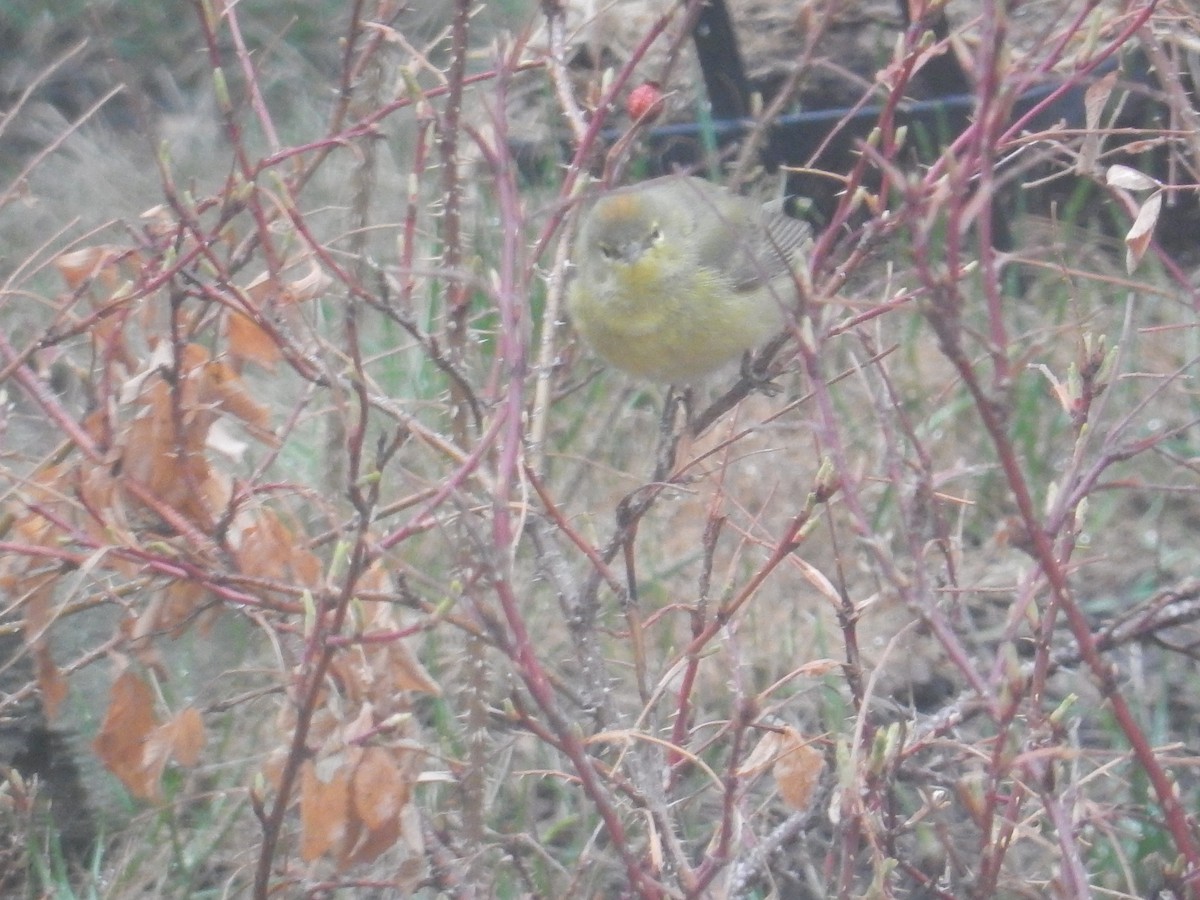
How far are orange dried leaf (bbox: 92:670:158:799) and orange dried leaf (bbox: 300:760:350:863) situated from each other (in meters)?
0.27

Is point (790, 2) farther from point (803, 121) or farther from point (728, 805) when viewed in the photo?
point (728, 805)

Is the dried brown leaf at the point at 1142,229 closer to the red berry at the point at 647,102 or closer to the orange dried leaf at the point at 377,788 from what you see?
the red berry at the point at 647,102

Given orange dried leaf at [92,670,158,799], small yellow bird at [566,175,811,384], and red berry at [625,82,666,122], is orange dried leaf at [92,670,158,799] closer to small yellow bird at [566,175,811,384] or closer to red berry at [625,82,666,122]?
red berry at [625,82,666,122]

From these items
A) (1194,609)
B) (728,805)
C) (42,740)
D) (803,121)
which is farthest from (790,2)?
(728,805)

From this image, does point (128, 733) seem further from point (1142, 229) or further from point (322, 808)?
point (1142, 229)

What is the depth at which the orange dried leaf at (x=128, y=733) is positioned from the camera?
1.64m

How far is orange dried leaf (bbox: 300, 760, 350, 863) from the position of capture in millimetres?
1432

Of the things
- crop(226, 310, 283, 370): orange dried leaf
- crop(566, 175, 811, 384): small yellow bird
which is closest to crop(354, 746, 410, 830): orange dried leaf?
crop(226, 310, 283, 370): orange dried leaf

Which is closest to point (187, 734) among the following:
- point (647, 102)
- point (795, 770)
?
point (795, 770)

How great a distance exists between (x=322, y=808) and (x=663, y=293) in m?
1.60

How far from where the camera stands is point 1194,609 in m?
1.58

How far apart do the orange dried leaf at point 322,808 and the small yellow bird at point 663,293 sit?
134 cm

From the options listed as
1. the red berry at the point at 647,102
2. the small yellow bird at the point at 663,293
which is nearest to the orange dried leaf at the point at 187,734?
the red berry at the point at 647,102

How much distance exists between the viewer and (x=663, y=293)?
2855 millimetres
